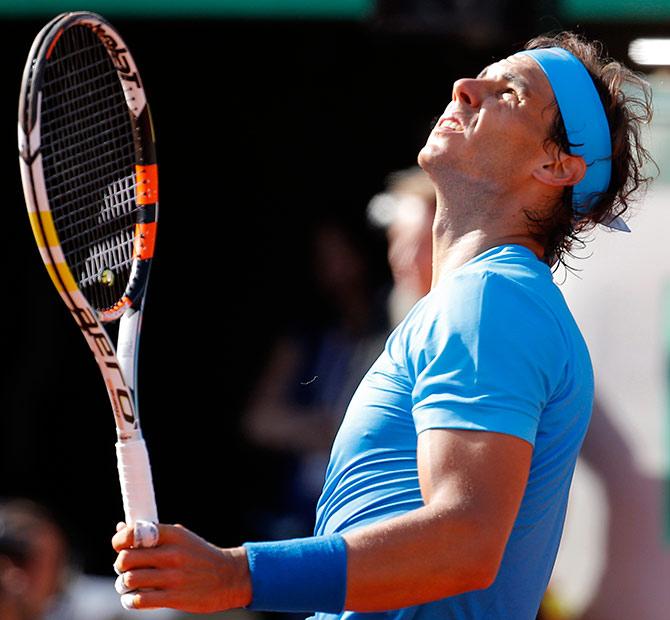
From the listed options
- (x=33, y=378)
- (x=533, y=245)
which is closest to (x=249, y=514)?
(x=33, y=378)

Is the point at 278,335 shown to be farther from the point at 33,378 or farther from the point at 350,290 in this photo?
the point at 33,378

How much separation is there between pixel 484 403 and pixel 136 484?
465 mm

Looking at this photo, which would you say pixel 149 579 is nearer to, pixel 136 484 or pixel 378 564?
pixel 136 484

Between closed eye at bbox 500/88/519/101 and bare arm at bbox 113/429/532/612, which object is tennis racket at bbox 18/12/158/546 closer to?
bare arm at bbox 113/429/532/612

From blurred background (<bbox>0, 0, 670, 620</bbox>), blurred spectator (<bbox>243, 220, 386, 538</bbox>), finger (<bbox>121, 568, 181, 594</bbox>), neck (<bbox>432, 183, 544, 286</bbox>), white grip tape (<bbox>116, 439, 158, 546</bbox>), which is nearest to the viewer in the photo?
finger (<bbox>121, 568, 181, 594</bbox>)

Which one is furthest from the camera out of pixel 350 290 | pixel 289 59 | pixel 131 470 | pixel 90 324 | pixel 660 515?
pixel 289 59

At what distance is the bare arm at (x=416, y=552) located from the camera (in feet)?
5.40

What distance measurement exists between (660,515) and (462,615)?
71.5 inches

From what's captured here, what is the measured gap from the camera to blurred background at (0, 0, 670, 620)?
15.2 feet

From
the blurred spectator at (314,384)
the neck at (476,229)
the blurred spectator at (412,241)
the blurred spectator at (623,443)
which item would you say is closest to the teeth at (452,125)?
the neck at (476,229)

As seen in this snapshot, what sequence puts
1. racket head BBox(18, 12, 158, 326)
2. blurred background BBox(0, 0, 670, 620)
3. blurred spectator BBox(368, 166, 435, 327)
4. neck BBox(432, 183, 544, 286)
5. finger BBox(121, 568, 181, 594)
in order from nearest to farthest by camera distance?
1. finger BBox(121, 568, 181, 594)
2. racket head BBox(18, 12, 158, 326)
3. neck BBox(432, 183, 544, 286)
4. blurred spectator BBox(368, 166, 435, 327)
5. blurred background BBox(0, 0, 670, 620)

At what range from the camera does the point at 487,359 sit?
171 cm

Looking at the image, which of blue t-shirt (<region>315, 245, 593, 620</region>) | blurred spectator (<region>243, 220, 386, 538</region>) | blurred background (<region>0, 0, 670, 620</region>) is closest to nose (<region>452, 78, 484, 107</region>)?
blue t-shirt (<region>315, 245, 593, 620</region>)

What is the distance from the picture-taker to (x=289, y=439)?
466 centimetres
